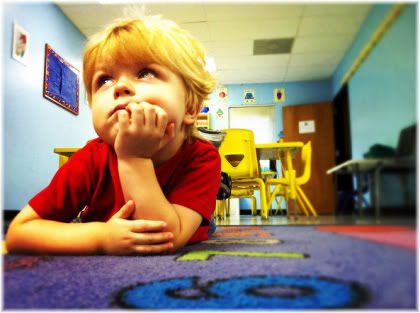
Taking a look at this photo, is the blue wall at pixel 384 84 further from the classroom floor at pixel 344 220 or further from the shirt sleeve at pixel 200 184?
the shirt sleeve at pixel 200 184

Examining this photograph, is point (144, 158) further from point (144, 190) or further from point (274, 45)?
point (274, 45)

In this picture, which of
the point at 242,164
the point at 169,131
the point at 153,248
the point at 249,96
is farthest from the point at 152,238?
the point at 242,164

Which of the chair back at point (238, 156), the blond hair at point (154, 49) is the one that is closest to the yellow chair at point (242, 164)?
the chair back at point (238, 156)

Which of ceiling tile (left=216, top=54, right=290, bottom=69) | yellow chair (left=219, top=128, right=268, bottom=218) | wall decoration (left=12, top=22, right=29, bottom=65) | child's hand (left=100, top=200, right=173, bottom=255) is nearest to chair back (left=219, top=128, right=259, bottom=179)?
yellow chair (left=219, top=128, right=268, bottom=218)

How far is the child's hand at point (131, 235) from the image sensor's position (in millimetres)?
392

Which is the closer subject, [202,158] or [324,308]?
[324,308]

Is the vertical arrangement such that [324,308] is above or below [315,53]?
below

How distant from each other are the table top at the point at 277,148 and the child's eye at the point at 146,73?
0.60 ft

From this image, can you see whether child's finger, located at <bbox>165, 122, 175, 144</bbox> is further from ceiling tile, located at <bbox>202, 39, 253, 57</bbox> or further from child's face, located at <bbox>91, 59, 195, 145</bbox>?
ceiling tile, located at <bbox>202, 39, 253, 57</bbox>

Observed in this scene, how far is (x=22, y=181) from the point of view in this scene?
0.37 metres

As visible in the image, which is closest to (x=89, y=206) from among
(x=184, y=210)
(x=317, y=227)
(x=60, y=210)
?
(x=60, y=210)

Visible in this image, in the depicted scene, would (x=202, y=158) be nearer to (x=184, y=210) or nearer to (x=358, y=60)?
(x=184, y=210)

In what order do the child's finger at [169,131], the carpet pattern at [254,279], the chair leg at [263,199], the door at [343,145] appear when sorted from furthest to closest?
the chair leg at [263,199], the child's finger at [169,131], the door at [343,145], the carpet pattern at [254,279]

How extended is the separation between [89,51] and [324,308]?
425 millimetres
